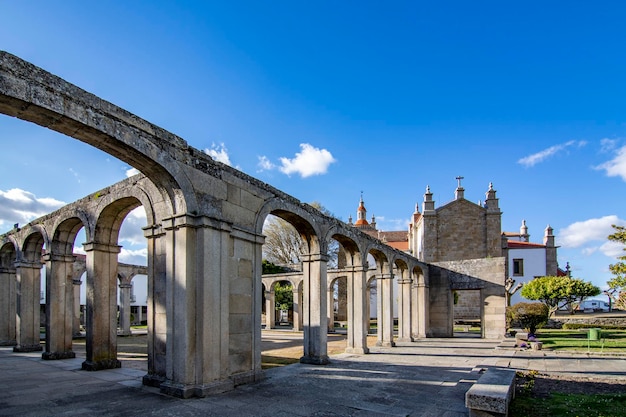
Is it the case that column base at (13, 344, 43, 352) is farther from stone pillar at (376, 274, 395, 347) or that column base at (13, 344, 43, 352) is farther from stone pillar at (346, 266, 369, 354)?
stone pillar at (376, 274, 395, 347)

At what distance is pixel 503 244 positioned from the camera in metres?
36.9

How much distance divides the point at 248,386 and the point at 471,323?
2540 centimetres

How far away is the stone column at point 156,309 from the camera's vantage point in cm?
679

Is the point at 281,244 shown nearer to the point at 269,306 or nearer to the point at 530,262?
→ the point at 269,306

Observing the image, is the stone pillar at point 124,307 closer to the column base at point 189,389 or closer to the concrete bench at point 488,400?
the column base at point 189,389

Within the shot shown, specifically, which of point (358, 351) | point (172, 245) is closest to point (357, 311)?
point (358, 351)

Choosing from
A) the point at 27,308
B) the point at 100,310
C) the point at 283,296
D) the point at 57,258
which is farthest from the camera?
the point at 283,296

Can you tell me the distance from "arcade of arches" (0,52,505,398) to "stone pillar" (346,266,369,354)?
10.5 inches

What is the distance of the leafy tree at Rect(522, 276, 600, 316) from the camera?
897 inches

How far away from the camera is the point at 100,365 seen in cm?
858

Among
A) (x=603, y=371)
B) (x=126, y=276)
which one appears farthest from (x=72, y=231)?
(x=603, y=371)

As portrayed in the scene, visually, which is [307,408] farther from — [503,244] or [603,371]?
[503,244]

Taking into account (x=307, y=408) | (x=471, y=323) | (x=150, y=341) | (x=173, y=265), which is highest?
(x=173, y=265)

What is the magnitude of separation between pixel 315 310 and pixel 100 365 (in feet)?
15.7
